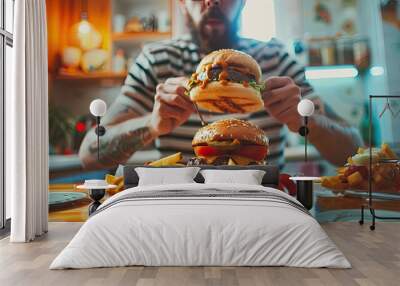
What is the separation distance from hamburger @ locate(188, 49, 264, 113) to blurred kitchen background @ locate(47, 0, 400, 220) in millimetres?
471

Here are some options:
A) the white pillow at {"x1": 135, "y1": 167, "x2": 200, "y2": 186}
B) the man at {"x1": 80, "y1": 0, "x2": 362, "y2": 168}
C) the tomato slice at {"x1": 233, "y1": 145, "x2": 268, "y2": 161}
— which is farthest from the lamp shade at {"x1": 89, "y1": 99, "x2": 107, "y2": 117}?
the tomato slice at {"x1": 233, "y1": 145, "x2": 268, "y2": 161}

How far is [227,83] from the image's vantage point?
6.54 metres

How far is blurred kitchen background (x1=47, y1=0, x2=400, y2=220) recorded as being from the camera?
6.74 meters

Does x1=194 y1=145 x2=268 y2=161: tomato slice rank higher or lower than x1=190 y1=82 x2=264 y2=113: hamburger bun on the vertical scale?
lower

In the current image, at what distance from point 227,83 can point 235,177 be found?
4.41 ft

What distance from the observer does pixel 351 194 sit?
6703 mm

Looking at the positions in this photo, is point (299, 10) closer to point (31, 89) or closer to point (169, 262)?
point (31, 89)

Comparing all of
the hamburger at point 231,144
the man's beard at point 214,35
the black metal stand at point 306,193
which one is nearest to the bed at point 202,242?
the black metal stand at point 306,193

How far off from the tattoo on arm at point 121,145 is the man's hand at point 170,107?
6.5 inches

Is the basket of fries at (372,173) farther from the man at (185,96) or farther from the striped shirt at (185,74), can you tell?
the striped shirt at (185,74)

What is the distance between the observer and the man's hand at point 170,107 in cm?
680

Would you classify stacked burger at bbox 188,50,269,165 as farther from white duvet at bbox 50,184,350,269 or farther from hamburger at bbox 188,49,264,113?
white duvet at bbox 50,184,350,269

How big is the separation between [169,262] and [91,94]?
3.57 metres

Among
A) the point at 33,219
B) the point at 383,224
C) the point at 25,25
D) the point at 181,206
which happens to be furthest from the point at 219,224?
the point at 383,224
